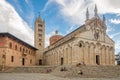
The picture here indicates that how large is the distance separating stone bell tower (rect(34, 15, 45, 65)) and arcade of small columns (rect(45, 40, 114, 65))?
2052 centimetres

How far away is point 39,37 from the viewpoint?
75938 mm

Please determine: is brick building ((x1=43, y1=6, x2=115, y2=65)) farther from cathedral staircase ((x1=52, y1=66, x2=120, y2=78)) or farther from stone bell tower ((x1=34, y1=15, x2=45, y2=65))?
stone bell tower ((x1=34, y1=15, x2=45, y2=65))

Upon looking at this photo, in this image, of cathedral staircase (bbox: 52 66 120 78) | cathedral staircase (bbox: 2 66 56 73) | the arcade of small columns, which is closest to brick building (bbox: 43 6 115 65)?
the arcade of small columns

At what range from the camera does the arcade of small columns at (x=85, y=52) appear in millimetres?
43906

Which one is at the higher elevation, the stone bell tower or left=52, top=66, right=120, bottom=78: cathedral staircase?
the stone bell tower

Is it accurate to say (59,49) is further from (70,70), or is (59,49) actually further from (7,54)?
(70,70)

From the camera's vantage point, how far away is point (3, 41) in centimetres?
4003

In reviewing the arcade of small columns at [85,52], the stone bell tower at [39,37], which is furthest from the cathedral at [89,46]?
the stone bell tower at [39,37]

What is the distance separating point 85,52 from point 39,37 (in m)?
34.8

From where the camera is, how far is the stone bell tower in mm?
74188

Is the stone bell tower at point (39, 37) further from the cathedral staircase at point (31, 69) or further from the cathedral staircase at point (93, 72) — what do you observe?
the cathedral staircase at point (93, 72)

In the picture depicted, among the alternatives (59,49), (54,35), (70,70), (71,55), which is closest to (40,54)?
(54,35)

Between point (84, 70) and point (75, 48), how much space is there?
14.9 metres

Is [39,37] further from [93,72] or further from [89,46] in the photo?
[93,72]
